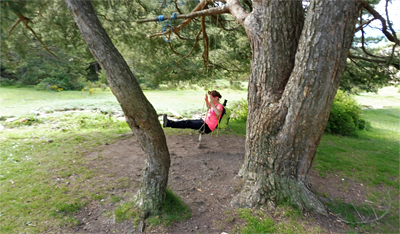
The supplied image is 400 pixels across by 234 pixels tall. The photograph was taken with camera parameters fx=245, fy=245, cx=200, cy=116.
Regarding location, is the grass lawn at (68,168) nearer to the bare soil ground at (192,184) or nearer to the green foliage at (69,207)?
the green foliage at (69,207)

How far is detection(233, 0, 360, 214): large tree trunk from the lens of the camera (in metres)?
2.49

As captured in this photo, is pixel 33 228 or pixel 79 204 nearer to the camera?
pixel 33 228

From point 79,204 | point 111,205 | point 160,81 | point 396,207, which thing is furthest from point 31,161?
point 396,207

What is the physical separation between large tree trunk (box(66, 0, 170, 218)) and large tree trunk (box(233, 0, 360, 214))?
1138mm

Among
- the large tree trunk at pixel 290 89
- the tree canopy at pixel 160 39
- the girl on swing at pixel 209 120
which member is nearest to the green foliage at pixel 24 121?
the tree canopy at pixel 160 39

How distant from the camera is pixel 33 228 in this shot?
9.07 ft

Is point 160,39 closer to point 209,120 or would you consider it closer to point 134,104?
point 209,120

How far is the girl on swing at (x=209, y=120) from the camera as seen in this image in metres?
4.50

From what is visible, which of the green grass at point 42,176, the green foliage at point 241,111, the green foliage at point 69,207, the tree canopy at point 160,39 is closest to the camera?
the green grass at point 42,176

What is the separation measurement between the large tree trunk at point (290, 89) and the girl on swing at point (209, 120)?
55.0 inches

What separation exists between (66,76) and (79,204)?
17982 millimetres

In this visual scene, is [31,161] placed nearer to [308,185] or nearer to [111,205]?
[111,205]

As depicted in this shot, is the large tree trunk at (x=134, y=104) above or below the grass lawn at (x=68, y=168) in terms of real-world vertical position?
above

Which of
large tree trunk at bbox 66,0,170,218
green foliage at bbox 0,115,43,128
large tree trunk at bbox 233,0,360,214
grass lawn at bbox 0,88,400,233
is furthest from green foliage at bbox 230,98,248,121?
green foliage at bbox 0,115,43,128
